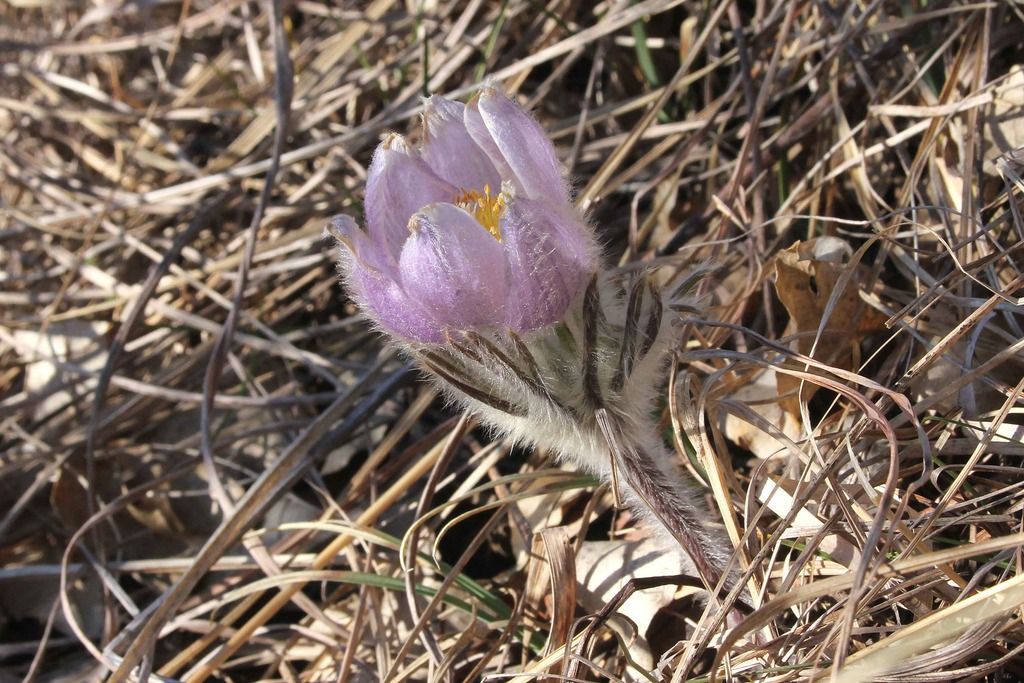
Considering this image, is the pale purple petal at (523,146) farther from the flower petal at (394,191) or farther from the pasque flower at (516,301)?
the flower petal at (394,191)

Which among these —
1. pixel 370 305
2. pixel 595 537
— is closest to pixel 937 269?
pixel 595 537

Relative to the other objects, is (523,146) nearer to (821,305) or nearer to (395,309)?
(395,309)

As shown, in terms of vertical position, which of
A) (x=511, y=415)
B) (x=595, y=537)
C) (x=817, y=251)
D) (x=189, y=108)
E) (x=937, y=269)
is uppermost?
(x=189, y=108)

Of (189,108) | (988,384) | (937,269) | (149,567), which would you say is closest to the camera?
(988,384)

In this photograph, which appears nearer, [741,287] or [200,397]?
[741,287]

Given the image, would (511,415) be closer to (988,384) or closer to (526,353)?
(526,353)

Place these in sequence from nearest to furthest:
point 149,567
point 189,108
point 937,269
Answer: point 937,269, point 149,567, point 189,108

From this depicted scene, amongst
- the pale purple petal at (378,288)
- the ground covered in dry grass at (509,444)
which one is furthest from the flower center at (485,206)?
the ground covered in dry grass at (509,444)

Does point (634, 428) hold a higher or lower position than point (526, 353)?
lower
